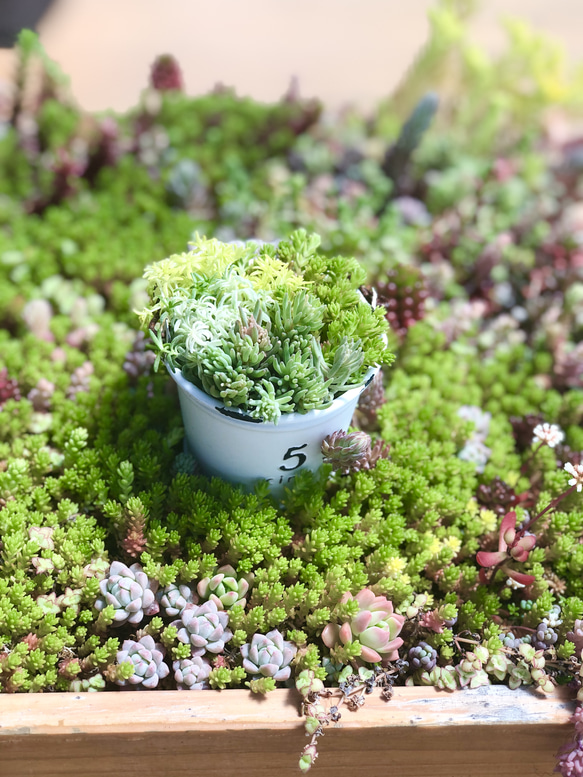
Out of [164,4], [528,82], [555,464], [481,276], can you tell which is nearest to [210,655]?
[555,464]

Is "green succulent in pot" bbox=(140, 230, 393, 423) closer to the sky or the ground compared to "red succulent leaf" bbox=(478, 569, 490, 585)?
closer to the sky

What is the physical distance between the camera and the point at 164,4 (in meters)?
4.21

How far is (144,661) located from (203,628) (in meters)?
0.13

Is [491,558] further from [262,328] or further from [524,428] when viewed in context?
[262,328]

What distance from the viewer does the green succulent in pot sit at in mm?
1192

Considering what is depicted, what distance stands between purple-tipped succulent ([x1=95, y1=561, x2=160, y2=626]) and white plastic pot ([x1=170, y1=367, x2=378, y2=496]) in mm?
283

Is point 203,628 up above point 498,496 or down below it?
below

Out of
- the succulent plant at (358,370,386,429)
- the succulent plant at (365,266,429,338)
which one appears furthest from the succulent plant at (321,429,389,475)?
the succulent plant at (365,266,429,338)

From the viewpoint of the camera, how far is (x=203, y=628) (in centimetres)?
123

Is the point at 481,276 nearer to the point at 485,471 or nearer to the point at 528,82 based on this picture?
the point at 485,471

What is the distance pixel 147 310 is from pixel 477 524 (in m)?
0.87

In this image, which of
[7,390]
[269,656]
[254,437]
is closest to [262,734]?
[269,656]

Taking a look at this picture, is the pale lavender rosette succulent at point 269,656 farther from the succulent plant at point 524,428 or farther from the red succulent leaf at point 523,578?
the succulent plant at point 524,428

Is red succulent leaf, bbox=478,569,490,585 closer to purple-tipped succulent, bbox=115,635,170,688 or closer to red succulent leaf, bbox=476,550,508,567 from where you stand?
red succulent leaf, bbox=476,550,508,567
